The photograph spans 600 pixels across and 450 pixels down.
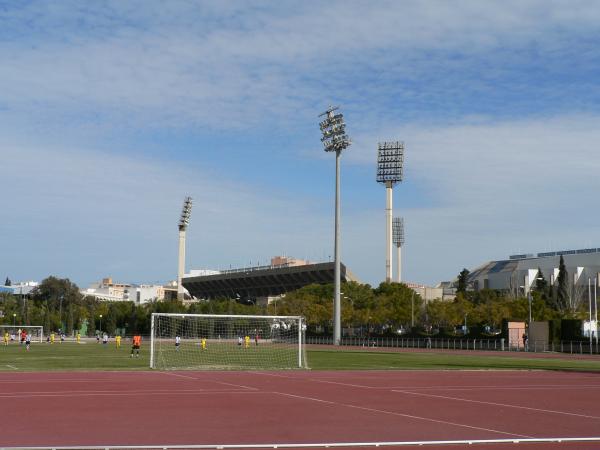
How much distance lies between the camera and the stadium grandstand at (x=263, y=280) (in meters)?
145

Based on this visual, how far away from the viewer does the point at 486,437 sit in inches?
A: 531

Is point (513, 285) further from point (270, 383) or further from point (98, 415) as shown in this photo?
point (98, 415)

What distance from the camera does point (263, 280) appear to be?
521 ft

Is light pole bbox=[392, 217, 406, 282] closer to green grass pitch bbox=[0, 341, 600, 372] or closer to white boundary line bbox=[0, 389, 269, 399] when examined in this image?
green grass pitch bbox=[0, 341, 600, 372]

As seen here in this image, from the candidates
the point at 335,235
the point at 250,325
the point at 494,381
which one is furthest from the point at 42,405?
the point at 335,235

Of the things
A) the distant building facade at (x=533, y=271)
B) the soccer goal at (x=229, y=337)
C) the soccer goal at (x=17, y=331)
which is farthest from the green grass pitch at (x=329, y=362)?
the distant building facade at (x=533, y=271)

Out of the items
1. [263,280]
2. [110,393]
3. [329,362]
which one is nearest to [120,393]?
[110,393]

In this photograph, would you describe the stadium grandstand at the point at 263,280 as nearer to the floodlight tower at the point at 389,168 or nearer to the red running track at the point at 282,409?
the floodlight tower at the point at 389,168

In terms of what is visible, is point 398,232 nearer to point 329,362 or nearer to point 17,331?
point 17,331

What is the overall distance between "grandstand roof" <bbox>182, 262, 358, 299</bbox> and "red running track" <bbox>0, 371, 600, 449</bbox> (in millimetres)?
110551

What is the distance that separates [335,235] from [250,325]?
12.5 metres

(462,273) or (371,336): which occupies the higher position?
(462,273)

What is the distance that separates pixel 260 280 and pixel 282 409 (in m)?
142

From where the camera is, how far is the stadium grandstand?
477ft
